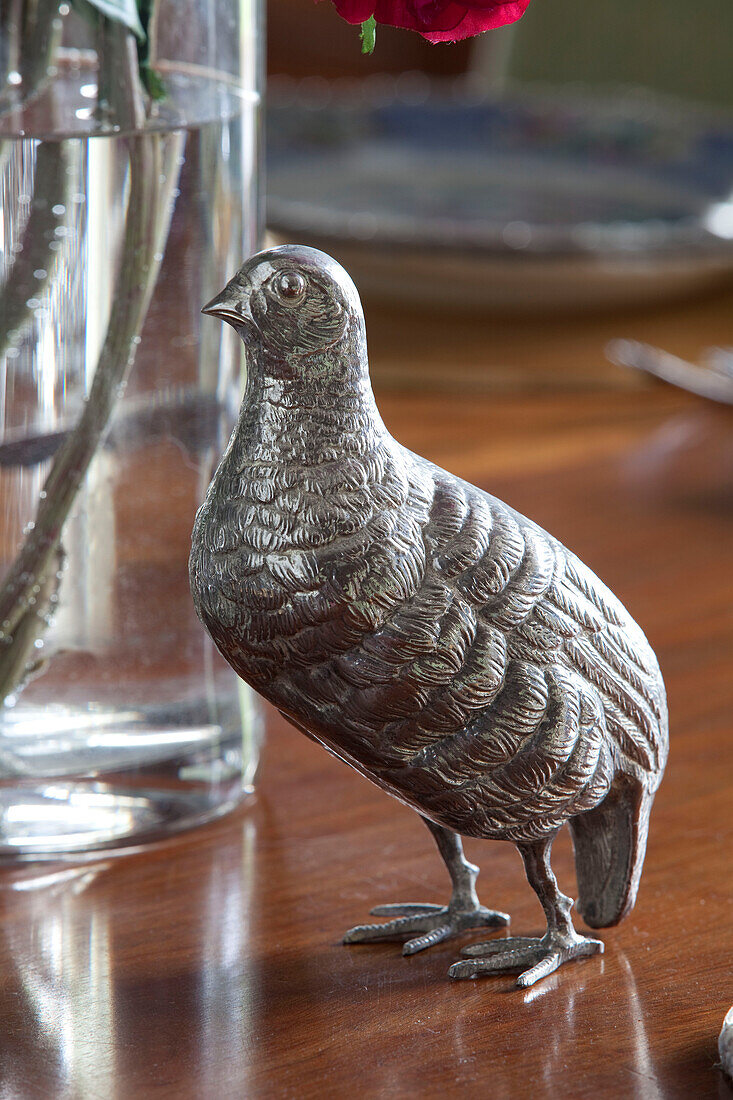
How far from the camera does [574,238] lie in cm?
97

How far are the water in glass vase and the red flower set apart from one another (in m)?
0.16

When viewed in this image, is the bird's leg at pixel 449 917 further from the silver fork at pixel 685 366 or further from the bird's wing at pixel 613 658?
the silver fork at pixel 685 366

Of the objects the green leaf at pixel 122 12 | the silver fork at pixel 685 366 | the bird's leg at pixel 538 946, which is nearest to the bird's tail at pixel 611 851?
the bird's leg at pixel 538 946

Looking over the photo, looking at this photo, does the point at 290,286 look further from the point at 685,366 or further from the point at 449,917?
the point at 685,366

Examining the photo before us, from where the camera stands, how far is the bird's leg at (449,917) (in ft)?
1.52

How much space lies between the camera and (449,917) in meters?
0.47

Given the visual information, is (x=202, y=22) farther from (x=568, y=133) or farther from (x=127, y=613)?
(x=568, y=133)

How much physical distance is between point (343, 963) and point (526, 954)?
0.05 metres

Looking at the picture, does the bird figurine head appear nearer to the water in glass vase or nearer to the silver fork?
the water in glass vase

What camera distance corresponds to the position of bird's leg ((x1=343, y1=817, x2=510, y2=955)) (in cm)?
46

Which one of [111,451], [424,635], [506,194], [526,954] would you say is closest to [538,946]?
[526,954]

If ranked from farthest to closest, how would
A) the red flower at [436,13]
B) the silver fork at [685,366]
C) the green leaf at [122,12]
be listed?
the silver fork at [685,366] → the green leaf at [122,12] → the red flower at [436,13]

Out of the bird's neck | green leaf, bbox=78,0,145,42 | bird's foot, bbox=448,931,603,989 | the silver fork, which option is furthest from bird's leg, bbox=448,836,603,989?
the silver fork

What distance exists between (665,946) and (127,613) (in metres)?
0.22
